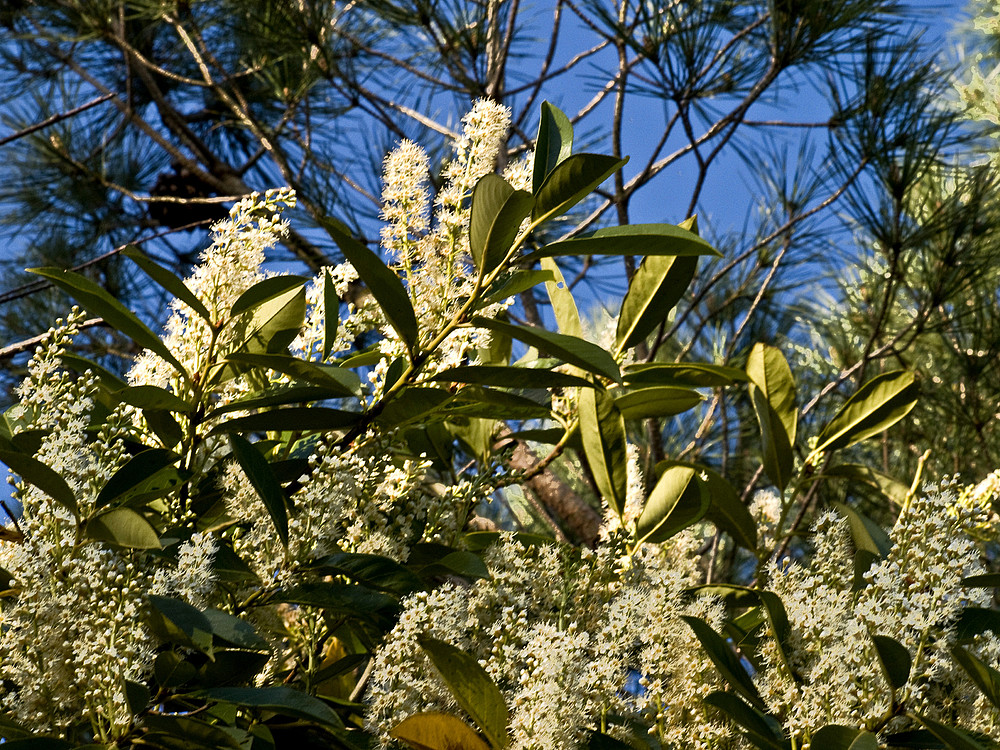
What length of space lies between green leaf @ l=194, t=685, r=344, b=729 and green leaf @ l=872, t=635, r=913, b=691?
1.03 feet

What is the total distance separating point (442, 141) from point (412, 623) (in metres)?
2.54

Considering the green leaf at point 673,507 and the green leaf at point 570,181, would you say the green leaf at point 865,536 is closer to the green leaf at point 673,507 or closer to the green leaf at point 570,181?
the green leaf at point 673,507

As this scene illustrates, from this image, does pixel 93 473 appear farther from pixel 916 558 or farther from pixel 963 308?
pixel 963 308

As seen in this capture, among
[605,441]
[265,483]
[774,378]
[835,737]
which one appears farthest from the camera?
[774,378]

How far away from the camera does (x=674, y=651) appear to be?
703 millimetres

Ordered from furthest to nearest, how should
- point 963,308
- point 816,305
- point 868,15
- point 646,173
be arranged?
point 816,305 < point 963,308 < point 868,15 < point 646,173

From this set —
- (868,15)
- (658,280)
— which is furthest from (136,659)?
(868,15)

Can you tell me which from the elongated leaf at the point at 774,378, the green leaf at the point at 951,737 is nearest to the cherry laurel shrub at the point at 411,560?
the green leaf at the point at 951,737

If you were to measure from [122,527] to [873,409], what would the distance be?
0.74 m

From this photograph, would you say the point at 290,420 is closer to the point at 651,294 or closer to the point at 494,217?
the point at 494,217

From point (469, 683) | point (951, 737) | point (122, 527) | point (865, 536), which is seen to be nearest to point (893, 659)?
point (951, 737)

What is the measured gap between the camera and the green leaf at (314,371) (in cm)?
65

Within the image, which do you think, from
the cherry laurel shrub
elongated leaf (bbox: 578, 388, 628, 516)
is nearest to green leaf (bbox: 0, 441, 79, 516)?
the cherry laurel shrub

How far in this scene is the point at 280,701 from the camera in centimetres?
58
